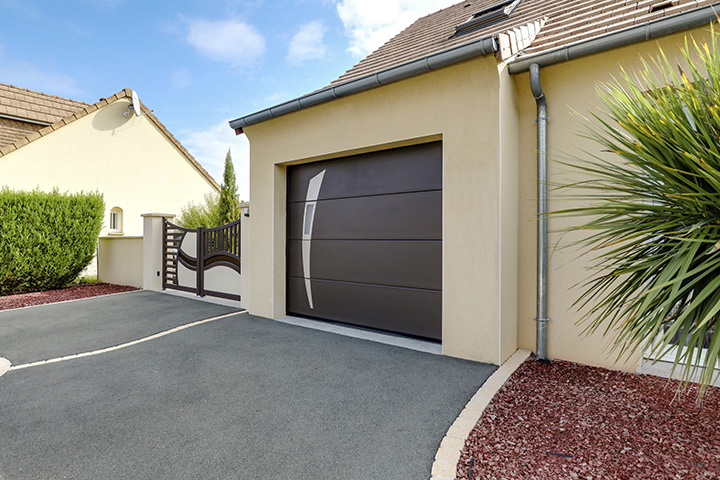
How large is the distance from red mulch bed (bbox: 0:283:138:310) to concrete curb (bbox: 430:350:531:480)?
919cm

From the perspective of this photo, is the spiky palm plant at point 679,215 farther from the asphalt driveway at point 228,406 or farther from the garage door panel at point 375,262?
the garage door panel at point 375,262

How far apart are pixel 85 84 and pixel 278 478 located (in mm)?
20496

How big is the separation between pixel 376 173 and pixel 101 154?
12.3 m

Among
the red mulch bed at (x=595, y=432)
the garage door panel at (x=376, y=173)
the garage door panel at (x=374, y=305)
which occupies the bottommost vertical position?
the red mulch bed at (x=595, y=432)

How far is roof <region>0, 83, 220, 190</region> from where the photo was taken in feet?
36.8

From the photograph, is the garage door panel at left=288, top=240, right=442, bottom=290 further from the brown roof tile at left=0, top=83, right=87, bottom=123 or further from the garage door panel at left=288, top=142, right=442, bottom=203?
the brown roof tile at left=0, top=83, right=87, bottom=123

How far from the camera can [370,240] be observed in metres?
5.27

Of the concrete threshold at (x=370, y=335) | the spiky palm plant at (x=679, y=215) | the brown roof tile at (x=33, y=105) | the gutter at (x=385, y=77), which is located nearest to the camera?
the spiky palm plant at (x=679, y=215)

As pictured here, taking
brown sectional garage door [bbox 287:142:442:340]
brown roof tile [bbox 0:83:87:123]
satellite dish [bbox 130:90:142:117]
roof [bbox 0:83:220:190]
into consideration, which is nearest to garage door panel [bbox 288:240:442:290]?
brown sectional garage door [bbox 287:142:442:340]

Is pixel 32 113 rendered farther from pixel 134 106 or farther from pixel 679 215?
pixel 679 215

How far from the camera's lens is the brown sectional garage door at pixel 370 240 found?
471cm

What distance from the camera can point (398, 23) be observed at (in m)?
9.62

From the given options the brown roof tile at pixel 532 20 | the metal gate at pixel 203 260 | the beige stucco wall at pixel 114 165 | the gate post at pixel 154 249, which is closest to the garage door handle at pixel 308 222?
the metal gate at pixel 203 260

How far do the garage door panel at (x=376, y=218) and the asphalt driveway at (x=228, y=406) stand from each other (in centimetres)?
154
